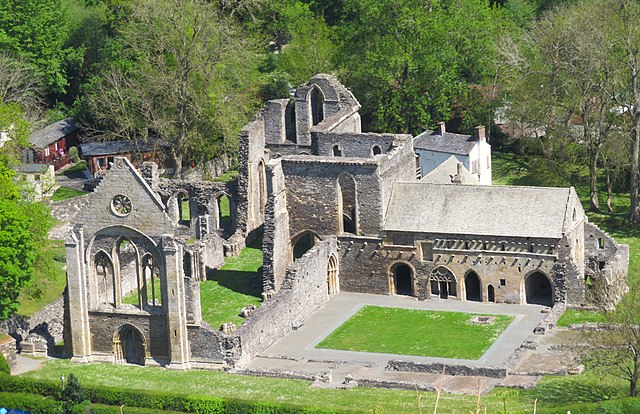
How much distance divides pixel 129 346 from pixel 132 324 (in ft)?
4.67

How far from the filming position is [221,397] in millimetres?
77312

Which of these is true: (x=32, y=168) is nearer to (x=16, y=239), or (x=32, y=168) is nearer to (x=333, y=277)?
(x=333, y=277)

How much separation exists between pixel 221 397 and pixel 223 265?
2448 centimetres

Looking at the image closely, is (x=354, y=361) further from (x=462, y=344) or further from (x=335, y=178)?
(x=335, y=178)

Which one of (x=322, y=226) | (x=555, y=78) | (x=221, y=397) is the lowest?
(x=221, y=397)

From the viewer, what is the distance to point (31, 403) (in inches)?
3100

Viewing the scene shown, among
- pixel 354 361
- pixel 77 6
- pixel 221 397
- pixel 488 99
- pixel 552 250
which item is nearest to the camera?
pixel 221 397

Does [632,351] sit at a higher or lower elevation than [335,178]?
lower

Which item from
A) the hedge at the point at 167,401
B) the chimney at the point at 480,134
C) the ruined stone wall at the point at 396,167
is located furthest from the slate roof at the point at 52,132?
the hedge at the point at 167,401

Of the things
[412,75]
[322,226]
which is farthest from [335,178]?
[412,75]

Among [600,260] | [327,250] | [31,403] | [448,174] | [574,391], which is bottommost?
[574,391]

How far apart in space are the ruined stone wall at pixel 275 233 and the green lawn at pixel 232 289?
133 cm

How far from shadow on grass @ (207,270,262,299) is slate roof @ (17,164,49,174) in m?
21.4

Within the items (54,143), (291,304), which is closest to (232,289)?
(291,304)
